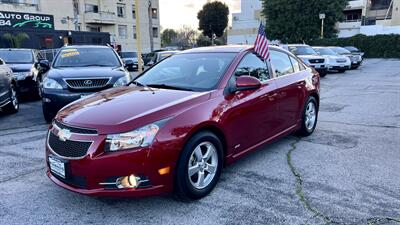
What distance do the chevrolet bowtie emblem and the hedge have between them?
1511 inches

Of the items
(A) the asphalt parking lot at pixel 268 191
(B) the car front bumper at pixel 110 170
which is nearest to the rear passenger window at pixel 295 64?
(A) the asphalt parking lot at pixel 268 191

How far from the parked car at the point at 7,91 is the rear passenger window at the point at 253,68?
6.10m

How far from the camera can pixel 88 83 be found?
682cm

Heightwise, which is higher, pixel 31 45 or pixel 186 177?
pixel 31 45

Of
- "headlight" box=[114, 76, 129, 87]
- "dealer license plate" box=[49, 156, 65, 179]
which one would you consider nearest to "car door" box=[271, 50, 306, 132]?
"dealer license plate" box=[49, 156, 65, 179]

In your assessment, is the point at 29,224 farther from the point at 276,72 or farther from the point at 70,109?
the point at 276,72

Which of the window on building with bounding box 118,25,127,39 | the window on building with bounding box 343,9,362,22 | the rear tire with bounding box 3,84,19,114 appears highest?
the window on building with bounding box 343,9,362,22

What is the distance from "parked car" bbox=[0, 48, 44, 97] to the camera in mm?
10164

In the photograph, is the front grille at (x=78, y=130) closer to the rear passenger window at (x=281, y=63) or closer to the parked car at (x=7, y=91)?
the rear passenger window at (x=281, y=63)

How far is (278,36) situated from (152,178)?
Result: 1669 inches

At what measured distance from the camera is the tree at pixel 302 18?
129 feet

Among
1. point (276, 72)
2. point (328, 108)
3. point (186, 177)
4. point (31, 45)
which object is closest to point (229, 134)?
point (186, 177)

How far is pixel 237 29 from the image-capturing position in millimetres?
65000

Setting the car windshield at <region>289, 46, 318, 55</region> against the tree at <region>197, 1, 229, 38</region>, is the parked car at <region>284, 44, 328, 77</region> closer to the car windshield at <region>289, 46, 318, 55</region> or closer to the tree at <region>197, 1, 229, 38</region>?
the car windshield at <region>289, 46, 318, 55</region>
